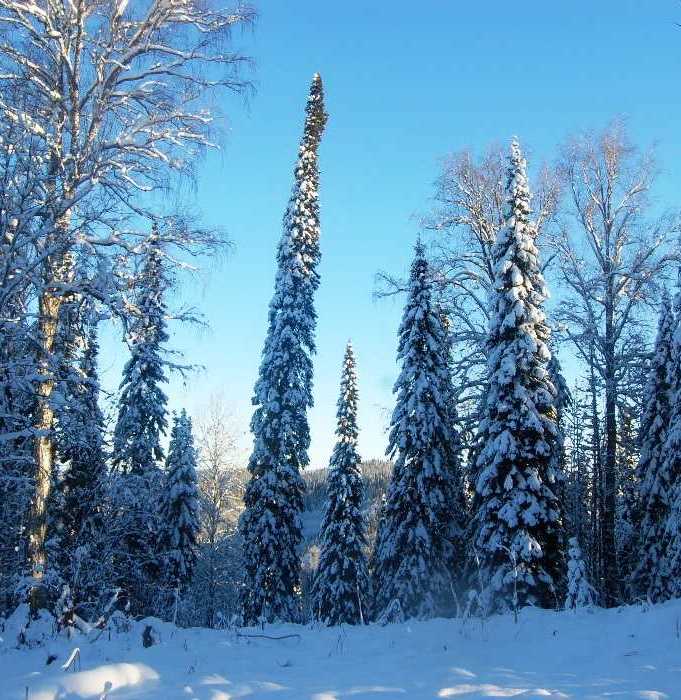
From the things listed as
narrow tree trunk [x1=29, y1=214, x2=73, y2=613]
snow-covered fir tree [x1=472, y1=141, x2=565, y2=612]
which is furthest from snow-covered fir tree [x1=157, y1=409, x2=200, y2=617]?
narrow tree trunk [x1=29, y1=214, x2=73, y2=613]

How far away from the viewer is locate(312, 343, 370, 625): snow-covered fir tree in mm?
27438

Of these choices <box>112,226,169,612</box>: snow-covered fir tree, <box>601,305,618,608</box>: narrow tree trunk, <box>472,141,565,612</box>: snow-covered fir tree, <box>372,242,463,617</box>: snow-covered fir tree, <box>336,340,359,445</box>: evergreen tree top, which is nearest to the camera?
<box>112,226,169,612</box>: snow-covered fir tree

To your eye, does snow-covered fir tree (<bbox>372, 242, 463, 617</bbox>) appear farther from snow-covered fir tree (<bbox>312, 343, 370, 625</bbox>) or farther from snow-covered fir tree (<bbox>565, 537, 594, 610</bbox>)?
snow-covered fir tree (<bbox>565, 537, 594, 610</bbox>)

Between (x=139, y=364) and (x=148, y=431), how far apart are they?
2.98 m

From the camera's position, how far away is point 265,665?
5.40 m

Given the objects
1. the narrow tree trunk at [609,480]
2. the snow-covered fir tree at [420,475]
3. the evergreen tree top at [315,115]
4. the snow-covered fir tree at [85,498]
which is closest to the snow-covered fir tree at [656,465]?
the narrow tree trunk at [609,480]

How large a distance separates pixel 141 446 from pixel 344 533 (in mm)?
10254

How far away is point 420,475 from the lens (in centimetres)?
2053

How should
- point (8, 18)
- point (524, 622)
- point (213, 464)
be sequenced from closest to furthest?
point (524, 622) < point (8, 18) < point (213, 464)

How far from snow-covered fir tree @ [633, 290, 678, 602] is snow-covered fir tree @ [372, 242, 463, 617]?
6.60 meters

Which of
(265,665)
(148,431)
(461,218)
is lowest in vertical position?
(265,665)

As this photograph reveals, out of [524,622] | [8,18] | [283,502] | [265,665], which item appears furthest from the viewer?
[283,502]

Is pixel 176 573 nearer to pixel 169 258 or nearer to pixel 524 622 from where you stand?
pixel 169 258

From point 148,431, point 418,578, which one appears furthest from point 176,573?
point 418,578
